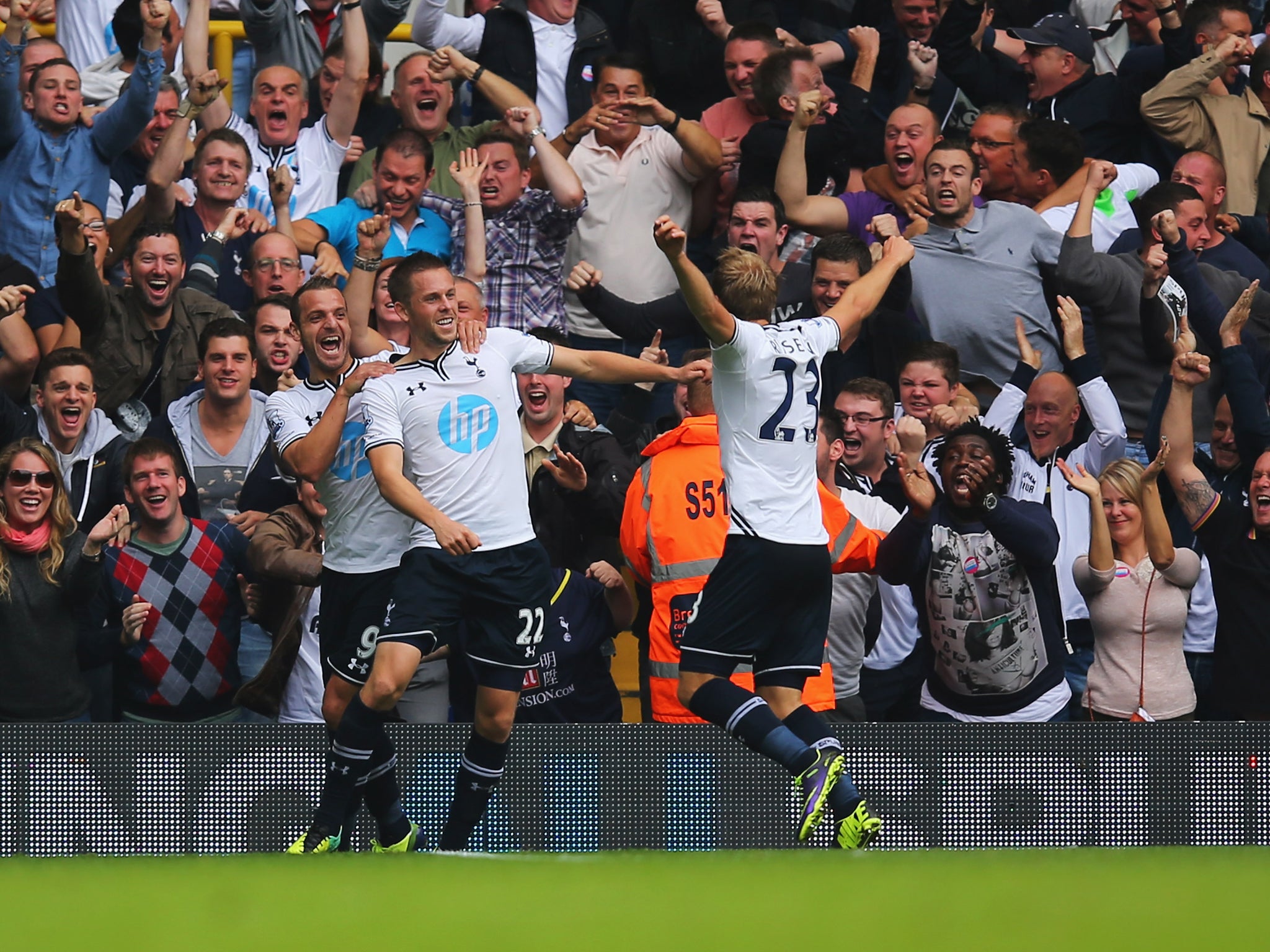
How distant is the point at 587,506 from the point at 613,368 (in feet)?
4.32

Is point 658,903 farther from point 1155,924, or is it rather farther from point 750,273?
point 750,273

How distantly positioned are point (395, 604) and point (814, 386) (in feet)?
5.53

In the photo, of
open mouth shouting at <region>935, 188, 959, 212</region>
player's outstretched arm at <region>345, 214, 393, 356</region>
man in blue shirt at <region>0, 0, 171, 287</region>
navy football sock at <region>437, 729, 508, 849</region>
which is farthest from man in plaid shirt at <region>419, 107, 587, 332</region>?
navy football sock at <region>437, 729, 508, 849</region>

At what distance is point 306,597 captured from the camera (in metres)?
7.47

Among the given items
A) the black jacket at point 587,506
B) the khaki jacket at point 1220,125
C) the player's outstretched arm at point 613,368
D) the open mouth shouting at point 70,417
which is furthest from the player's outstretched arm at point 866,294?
the khaki jacket at point 1220,125

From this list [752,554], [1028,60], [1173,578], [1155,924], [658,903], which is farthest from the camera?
[1028,60]

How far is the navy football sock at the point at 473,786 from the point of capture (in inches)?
251

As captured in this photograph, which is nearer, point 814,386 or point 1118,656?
point 814,386

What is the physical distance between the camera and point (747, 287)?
6.34 meters

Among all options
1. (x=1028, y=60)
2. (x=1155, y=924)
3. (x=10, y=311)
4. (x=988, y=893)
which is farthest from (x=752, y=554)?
(x=1028, y=60)

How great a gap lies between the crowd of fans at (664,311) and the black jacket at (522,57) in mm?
22

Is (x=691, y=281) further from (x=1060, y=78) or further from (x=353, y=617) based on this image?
(x=1060, y=78)

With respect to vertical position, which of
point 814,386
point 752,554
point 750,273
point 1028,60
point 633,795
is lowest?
point 633,795

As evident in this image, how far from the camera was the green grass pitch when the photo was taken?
13.0 feet
